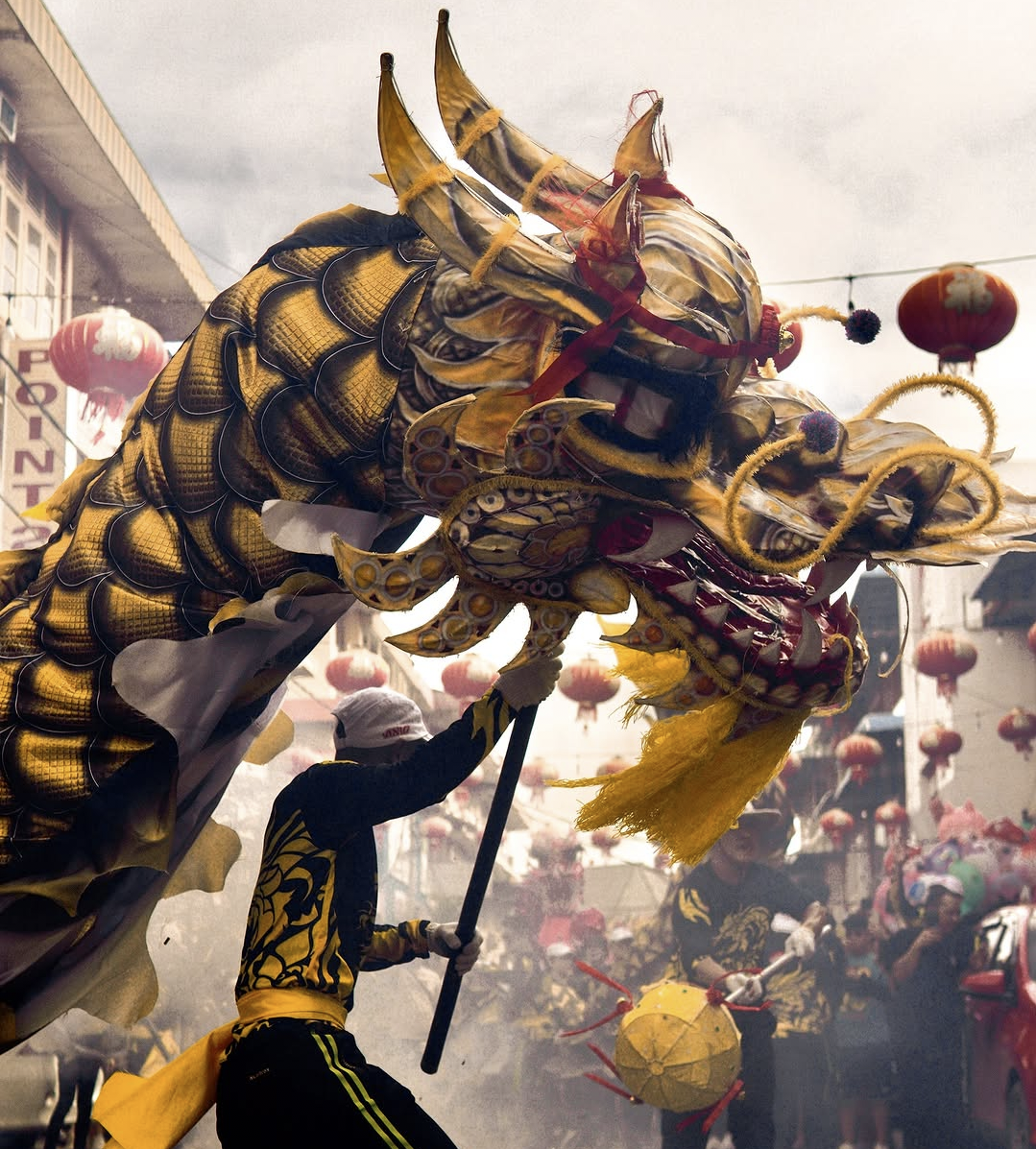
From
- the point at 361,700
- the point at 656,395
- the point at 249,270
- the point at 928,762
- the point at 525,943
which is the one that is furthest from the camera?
the point at 928,762

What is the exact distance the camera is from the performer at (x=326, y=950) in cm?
277

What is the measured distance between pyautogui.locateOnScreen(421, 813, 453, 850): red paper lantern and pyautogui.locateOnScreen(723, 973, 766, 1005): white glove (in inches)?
142

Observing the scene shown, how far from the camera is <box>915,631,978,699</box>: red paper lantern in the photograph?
31.6 ft

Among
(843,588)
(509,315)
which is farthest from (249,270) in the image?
(843,588)

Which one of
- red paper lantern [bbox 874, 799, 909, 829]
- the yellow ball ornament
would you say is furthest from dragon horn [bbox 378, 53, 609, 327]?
red paper lantern [bbox 874, 799, 909, 829]

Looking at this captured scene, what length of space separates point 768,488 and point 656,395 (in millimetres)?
312

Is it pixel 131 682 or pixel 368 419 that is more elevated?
pixel 368 419

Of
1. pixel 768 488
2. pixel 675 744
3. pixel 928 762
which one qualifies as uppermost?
pixel 928 762

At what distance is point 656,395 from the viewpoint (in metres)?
2.85

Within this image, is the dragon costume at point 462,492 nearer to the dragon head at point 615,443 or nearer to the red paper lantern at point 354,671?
the dragon head at point 615,443

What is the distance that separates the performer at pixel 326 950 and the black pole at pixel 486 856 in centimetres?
4

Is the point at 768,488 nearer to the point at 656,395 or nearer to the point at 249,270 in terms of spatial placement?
the point at 656,395

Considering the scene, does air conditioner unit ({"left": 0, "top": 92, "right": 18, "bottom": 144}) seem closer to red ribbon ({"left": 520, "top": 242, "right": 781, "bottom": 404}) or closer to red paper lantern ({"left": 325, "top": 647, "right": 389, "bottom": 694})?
red paper lantern ({"left": 325, "top": 647, "right": 389, "bottom": 694})

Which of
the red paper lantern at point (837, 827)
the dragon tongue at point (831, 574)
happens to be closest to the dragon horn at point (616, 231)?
the dragon tongue at point (831, 574)
